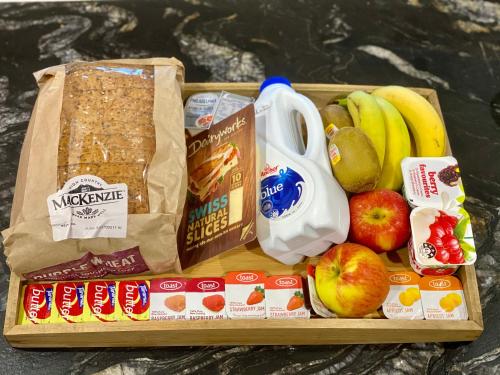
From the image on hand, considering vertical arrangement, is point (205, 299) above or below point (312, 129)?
below

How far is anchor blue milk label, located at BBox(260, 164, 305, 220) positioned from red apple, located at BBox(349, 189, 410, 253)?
0.12 meters

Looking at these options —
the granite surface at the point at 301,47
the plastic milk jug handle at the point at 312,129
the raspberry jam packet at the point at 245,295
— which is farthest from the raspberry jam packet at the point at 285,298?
the granite surface at the point at 301,47

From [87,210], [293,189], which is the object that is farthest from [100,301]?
[293,189]

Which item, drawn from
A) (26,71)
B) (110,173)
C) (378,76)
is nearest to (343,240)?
(110,173)

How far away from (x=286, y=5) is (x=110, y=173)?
31.7 inches

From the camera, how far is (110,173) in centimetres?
93

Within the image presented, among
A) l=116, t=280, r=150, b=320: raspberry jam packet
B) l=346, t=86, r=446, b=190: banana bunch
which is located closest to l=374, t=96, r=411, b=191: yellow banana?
l=346, t=86, r=446, b=190: banana bunch

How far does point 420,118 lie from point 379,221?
0.93 ft

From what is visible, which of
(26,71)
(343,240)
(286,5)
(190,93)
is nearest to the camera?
(343,240)

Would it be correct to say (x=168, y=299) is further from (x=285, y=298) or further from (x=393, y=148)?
(x=393, y=148)

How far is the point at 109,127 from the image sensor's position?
3.17 feet

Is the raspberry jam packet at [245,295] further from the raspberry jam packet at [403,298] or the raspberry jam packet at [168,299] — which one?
the raspberry jam packet at [403,298]

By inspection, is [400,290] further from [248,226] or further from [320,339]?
[248,226]

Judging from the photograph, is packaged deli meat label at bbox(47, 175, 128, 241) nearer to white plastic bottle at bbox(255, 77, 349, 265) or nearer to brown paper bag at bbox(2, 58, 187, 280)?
brown paper bag at bbox(2, 58, 187, 280)
